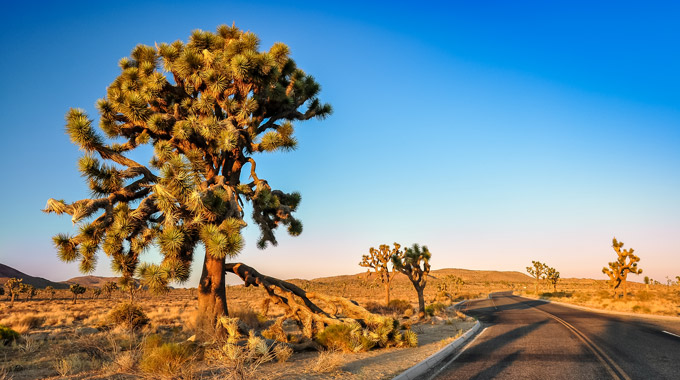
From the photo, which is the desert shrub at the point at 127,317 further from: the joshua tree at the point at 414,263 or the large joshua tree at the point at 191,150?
the joshua tree at the point at 414,263

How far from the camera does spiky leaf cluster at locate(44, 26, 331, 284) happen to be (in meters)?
9.32

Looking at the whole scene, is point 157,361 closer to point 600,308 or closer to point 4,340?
point 4,340

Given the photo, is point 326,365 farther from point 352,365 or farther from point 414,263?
point 414,263

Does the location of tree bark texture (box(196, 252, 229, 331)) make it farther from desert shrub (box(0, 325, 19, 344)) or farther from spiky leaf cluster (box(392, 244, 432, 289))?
spiky leaf cluster (box(392, 244, 432, 289))

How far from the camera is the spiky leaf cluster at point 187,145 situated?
9.32 metres

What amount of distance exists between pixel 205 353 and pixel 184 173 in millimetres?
4449

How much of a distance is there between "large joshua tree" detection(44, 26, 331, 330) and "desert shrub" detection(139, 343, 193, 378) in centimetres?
207

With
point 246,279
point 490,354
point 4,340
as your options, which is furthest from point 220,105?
point 490,354

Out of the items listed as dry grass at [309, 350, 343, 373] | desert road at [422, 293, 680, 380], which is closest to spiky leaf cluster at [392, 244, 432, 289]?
desert road at [422, 293, 680, 380]

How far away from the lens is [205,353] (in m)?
8.97

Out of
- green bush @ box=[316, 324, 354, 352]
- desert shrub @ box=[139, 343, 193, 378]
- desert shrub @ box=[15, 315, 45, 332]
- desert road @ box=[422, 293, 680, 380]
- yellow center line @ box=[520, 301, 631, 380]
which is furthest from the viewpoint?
desert shrub @ box=[15, 315, 45, 332]

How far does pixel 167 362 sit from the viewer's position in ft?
21.7

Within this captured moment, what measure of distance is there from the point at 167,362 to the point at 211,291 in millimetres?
4958

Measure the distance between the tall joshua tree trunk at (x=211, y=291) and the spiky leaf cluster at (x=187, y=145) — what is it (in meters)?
1.88
